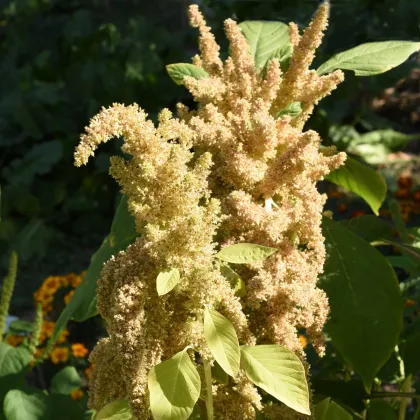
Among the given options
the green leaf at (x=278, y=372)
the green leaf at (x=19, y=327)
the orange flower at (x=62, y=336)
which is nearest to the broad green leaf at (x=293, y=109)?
the green leaf at (x=278, y=372)

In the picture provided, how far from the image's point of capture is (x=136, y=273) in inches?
44.4

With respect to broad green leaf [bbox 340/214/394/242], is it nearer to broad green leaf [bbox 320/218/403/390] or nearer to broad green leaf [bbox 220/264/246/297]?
broad green leaf [bbox 320/218/403/390]

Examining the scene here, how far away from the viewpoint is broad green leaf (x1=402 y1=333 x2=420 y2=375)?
5.74 ft

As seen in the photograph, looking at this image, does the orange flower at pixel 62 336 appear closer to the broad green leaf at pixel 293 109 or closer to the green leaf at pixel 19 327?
the green leaf at pixel 19 327

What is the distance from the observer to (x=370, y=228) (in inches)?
72.9

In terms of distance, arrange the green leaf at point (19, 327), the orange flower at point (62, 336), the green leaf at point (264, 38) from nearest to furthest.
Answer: the green leaf at point (264, 38) < the green leaf at point (19, 327) < the orange flower at point (62, 336)

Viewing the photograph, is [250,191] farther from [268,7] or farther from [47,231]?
[268,7]

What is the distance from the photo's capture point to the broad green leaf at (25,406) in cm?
193

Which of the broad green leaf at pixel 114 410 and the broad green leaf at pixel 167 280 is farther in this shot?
the broad green leaf at pixel 114 410

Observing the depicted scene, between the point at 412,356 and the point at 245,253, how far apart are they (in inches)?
31.1

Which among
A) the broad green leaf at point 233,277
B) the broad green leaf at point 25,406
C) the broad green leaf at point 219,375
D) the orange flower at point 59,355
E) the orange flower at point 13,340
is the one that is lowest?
the orange flower at point 59,355

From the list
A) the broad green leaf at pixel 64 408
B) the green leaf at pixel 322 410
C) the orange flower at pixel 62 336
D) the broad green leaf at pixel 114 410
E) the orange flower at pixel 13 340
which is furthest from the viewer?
the orange flower at pixel 62 336

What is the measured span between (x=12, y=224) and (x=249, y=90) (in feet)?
13.8

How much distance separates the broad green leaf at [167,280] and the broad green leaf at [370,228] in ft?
2.71
